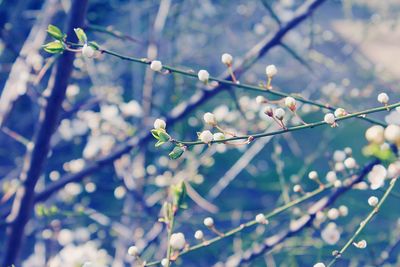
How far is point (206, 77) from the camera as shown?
1.17 meters

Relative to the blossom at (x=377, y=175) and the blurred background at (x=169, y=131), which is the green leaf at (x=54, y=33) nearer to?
the blurred background at (x=169, y=131)

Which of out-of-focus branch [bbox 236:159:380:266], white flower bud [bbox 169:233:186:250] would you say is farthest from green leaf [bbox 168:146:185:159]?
out-of-focus branch [bbox 236:159:380:266]

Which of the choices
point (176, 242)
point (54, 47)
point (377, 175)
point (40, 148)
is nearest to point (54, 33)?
point (54, 47)

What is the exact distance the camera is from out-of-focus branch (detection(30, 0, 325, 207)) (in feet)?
5.85

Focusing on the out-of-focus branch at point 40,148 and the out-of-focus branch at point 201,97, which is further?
the out-of-focus branch at point 201,97

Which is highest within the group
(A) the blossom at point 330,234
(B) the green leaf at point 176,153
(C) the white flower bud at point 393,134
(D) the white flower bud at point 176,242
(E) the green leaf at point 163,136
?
(E) the green leaf at point 163,136

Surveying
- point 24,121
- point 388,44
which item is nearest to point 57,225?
point 24,121

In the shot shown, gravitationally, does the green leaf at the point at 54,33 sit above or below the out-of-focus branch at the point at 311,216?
above

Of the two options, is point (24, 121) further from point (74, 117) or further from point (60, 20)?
point (60, 20)

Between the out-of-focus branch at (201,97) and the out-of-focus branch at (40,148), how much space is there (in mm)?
126

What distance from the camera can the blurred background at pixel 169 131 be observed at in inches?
86.2

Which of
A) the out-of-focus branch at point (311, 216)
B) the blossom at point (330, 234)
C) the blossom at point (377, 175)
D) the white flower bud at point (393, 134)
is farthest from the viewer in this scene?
the blossom at point (330, 234)

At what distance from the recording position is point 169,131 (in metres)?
3.07

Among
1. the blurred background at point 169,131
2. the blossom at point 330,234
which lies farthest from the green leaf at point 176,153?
the blossom at point 330,234
